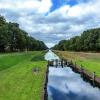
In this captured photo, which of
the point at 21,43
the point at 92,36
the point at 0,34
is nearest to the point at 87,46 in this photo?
the point at 92,36

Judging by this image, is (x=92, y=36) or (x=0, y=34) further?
(x=92, y=36)

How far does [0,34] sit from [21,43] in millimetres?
39673

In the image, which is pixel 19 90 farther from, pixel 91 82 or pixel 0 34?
pixel 0 34

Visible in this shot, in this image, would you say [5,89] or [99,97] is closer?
[5,89]

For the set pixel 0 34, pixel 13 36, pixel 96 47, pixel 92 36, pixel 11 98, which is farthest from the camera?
pixel 92 36

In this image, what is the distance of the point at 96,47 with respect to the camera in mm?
149375

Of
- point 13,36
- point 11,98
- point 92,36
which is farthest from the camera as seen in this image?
point 92,36

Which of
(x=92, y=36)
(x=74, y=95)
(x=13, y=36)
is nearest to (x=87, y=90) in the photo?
(x=74, y=95)

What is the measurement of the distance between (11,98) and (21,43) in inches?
4846

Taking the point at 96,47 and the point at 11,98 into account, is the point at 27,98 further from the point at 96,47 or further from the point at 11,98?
the point at 96,47

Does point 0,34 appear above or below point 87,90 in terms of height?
above

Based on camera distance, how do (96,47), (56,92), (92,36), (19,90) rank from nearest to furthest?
1. (19,90)
2. (56,92)
3. (96,47)
4. (92,36)

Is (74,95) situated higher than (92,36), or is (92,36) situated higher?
(92,36)

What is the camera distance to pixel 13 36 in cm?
13800
